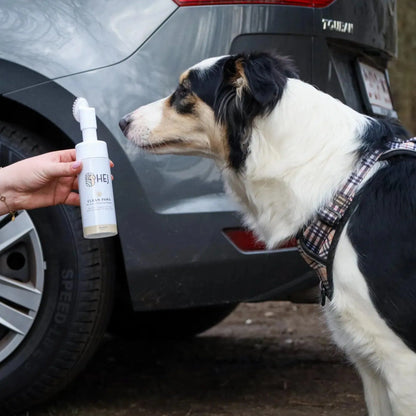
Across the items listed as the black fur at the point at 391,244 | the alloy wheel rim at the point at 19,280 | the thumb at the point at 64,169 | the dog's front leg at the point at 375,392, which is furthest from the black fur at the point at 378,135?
the alloy wheel rim at the point at 19,280

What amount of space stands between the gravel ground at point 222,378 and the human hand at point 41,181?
1.07 m

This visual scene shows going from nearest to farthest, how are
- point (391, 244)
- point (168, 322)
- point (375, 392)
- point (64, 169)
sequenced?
point (391, 244)
point (64, 169)
point (375, 392)
point (168, 322)

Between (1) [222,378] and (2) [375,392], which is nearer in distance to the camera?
(2) [375,392]

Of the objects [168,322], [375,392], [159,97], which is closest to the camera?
[375,392]

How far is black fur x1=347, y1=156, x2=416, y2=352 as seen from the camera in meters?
2.65

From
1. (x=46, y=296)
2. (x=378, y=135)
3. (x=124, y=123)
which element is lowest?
(x=46, y=296)

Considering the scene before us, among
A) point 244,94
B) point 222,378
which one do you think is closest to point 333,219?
point 244,94

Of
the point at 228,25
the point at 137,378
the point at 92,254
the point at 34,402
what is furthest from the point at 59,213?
the point at 137,378

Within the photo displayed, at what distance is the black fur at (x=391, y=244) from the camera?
2652 millimetres

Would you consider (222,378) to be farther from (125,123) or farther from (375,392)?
(125,123)

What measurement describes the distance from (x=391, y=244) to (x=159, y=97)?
115 centimetres

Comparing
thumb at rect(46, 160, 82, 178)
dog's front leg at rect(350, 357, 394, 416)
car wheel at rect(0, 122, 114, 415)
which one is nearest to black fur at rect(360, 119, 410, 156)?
dog's front leg at rect(350, 357, 394, 416)

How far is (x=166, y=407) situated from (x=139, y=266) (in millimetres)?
819

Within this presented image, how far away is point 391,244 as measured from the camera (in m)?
2.68
